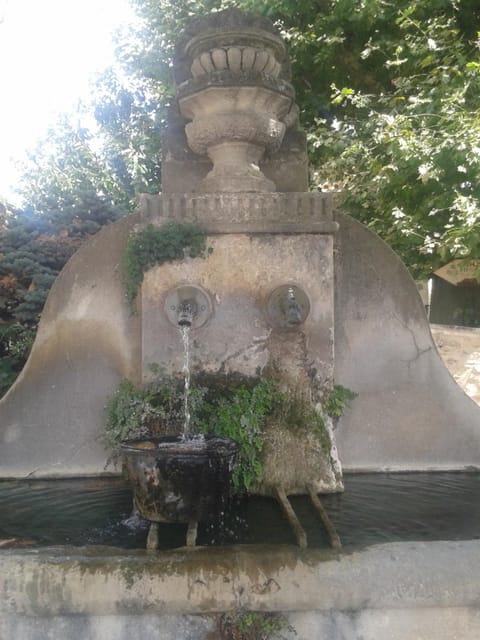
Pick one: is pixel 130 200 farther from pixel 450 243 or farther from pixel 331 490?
pixel 331 490

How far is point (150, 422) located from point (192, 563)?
5.08ft

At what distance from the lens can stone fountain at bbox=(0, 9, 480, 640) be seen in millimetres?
3895

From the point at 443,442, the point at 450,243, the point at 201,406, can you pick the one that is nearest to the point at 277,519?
the point at 201,406

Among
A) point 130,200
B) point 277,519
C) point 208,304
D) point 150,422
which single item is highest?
point 130,200

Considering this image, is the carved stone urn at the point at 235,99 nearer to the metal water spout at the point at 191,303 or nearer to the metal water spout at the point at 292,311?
the metal water spout at the point at 191,303

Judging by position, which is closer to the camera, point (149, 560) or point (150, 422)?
point (149, 560)

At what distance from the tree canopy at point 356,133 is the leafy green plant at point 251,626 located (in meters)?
4.81

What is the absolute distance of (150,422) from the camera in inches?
144

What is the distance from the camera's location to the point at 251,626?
2.13 m

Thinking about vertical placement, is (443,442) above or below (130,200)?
below

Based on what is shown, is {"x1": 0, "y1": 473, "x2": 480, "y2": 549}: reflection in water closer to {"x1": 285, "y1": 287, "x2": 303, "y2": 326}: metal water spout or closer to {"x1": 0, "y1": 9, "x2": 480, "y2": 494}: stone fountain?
{"x1": 0, "y1": 9, "x2": 480, "y2": 494}: stone fountain

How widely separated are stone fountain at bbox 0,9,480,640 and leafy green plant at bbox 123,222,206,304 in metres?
0.07

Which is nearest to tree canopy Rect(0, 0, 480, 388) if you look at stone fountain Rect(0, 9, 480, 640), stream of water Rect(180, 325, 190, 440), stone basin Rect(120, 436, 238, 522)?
stone fountain Rect(0, 9, 480, 640)

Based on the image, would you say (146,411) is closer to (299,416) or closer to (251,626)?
(299,416)
